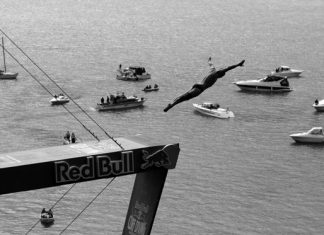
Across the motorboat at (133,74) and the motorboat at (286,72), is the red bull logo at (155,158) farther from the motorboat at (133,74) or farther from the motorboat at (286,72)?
the motorboat at (286,72)

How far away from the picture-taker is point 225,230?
68188 millimetres

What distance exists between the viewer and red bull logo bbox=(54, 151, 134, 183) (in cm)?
3556

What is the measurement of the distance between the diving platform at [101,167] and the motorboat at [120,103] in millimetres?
68442

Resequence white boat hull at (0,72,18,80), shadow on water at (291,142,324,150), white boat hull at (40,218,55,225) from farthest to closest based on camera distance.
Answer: white boat hull at (0,72,18,80), shadow on water at (291,142,324,150), white boat hull at (40,218,55,225)

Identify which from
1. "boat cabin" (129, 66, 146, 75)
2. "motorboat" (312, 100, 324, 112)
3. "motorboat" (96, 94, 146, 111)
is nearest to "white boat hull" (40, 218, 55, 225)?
"motorboat" (96, 94, 146, 111)

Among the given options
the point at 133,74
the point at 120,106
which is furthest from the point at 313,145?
the point at 133,74

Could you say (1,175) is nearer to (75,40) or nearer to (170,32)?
(75,40)

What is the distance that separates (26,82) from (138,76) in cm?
1547

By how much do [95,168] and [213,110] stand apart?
6926 centimetres

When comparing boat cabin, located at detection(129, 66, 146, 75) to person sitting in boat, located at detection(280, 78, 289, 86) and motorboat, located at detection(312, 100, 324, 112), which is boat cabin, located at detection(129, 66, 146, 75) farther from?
motorboat, located at detection(312, 100, 324, 112)

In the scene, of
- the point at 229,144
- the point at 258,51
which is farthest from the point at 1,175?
the point at 258,51

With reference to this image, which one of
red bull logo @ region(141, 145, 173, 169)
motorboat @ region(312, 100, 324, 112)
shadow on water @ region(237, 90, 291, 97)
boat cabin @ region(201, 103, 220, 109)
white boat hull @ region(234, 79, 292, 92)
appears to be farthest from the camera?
white boat hull @ region(234, 79, 292, 92)

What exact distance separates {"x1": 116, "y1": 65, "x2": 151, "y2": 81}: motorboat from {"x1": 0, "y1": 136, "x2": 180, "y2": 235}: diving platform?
88.2 m

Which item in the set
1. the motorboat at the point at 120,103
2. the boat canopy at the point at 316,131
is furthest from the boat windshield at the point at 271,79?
the boat canopy at the point at 316,131
